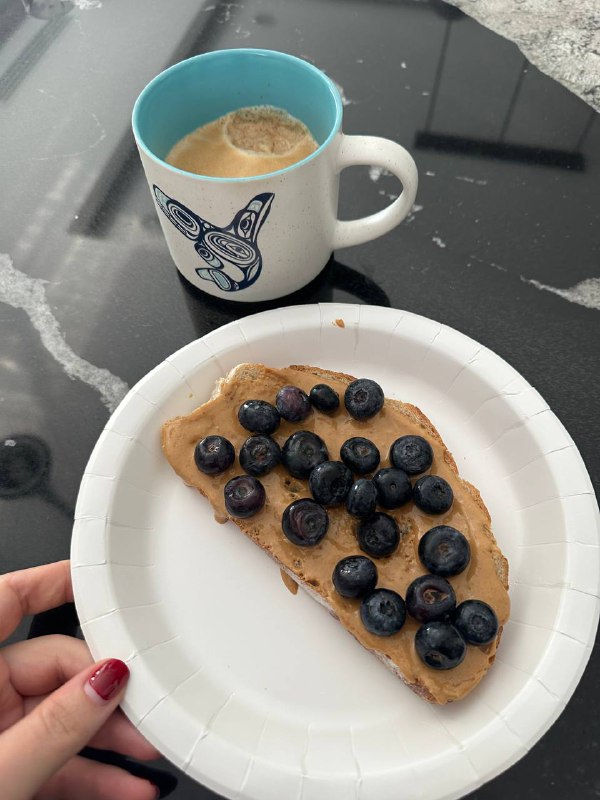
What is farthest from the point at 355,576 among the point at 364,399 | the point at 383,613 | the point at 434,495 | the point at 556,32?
the point at 556,32

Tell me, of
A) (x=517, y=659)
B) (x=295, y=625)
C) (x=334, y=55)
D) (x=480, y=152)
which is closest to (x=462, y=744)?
(x=517, y=659)

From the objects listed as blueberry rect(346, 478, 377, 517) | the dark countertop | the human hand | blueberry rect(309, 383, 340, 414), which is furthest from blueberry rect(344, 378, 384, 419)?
the human hand

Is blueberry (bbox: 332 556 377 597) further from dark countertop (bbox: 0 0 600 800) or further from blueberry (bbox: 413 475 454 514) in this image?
dark countertop (bbox: 0 0 600 800)

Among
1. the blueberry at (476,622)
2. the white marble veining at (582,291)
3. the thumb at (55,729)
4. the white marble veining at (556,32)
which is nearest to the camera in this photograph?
the thumb at (55,729)

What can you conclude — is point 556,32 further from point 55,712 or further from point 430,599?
point 55,712

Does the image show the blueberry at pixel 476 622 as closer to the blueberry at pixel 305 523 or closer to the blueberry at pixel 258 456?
the blueberry at pixel 305 523

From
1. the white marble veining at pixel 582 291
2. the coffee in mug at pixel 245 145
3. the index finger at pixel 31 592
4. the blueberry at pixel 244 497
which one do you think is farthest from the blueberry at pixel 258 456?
the white marble veining at pixel 582 291
